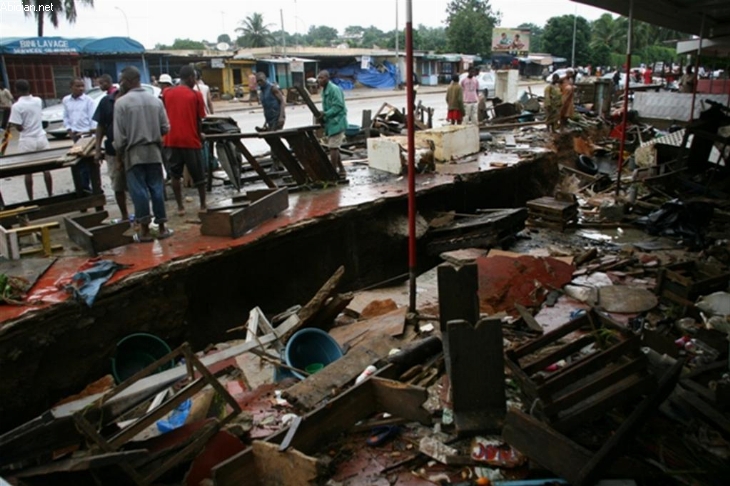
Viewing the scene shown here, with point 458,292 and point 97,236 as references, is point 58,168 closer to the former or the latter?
point 97,236

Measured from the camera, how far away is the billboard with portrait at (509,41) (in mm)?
47562

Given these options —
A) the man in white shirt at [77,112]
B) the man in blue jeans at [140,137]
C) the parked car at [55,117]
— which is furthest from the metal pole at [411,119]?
the parked car at [55,117]

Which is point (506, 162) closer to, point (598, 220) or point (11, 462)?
point (598, 220)

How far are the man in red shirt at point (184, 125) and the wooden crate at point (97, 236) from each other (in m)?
1.31

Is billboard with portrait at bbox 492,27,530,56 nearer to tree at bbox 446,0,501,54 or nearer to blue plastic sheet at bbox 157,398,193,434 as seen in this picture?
tree at bbox 446,0,501,54

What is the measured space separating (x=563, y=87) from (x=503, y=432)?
13219mm

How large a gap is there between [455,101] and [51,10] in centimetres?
2488

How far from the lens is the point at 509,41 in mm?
47781

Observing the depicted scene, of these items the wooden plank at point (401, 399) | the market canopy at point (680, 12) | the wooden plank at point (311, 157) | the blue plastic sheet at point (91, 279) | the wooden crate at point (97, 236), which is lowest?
the wooden plank at point (401, 399)

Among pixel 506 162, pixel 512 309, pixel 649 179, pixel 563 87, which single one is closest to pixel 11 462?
pixel 512 309

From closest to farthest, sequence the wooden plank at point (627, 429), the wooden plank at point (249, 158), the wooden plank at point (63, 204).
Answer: the wooden plank at point (627, 429), the wooden plank at point (63, 204), the wooden plank at point (249, 158)

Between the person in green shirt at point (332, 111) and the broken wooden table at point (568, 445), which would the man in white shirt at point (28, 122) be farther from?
the broken wooden table at point (568, 445)

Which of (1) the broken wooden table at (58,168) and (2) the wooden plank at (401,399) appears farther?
(1) the broken wooden table at (58,168)

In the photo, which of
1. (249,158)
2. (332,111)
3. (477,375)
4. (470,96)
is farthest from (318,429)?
(470,96)
